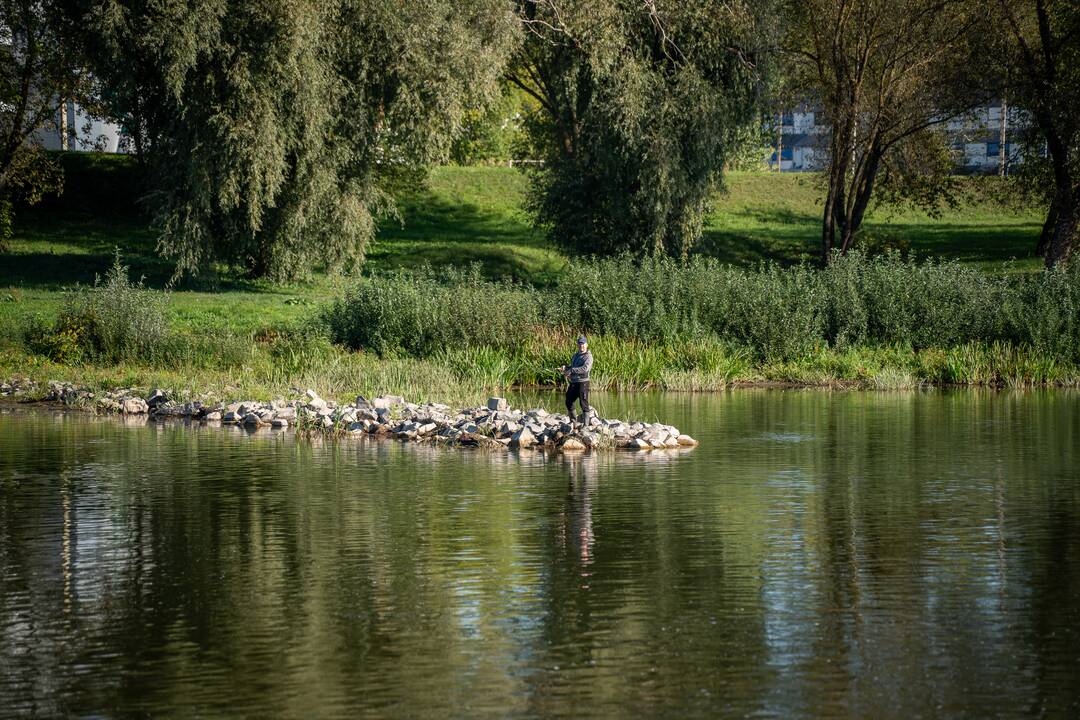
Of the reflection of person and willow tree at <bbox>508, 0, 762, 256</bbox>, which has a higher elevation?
willow tree at <bbox>508, 0, 762, 256</bbox>

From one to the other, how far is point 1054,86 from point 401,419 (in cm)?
3252

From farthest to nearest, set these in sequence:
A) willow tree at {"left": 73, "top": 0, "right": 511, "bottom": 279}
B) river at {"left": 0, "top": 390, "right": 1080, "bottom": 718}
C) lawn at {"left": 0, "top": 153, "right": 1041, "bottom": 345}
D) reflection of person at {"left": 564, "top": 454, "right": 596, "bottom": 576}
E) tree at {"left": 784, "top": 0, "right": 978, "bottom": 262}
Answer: tree at {"left": 784, "top": 0, "right": 978, "bottom": 262}
lawn at {"left": 0, "top": 153, "right": 1041, "bottom": 345}
willow tree at {"left": 73, "top": 0, "right": 511, "bottom": 279}
reflection of person at {"left": 564, "top": 454, "right": 596, "bottom": 576}
river at {"left": 0, "top": 390, "right": 1080, "bottom": 718}

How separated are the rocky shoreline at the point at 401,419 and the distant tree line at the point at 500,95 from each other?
14.7 meters

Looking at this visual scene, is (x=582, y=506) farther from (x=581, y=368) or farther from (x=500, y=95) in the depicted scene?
(x=500, y=95)

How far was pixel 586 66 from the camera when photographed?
49.6 meters

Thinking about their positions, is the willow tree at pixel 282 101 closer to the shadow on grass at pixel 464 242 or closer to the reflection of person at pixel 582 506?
the shadow on grass at pixel 464 242

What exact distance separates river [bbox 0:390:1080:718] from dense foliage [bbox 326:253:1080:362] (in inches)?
526

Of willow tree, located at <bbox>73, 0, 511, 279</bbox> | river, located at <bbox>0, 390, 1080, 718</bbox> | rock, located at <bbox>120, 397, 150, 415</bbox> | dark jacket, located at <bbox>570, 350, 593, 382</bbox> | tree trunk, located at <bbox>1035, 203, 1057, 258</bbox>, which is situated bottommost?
river, located at <bbox>0, 390, 1080, 718</bbox>

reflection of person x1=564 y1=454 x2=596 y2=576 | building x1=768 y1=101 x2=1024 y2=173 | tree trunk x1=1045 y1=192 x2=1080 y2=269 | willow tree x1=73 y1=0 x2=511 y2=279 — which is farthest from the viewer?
building x1=768 y1=101 x2=1024 y2=173

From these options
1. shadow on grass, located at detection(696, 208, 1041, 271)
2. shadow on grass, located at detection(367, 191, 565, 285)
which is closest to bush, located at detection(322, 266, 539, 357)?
shadow on grass, located at detection(367, 191, 565, 285)

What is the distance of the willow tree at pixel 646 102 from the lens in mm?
48312

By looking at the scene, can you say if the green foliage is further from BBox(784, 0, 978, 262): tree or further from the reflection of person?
the reflection of person

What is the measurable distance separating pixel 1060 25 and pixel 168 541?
4707 centimetres

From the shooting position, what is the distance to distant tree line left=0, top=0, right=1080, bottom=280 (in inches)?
1689
